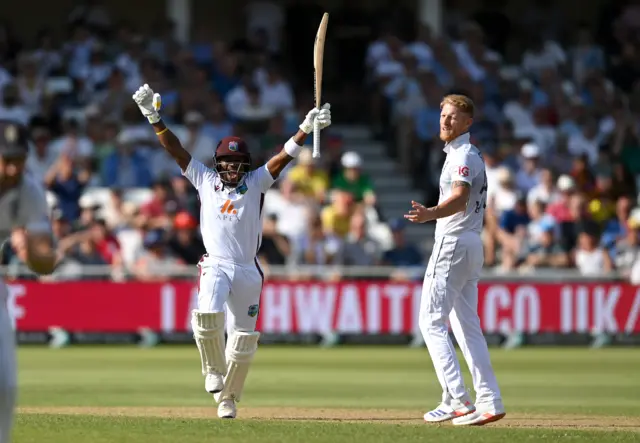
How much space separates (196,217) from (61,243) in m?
2.36

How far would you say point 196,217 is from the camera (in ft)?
71.5

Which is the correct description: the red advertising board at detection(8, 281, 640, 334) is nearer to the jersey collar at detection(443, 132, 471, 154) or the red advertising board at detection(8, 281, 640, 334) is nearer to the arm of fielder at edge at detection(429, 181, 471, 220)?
the jersey collar at detection(443, 132, 471, 154)

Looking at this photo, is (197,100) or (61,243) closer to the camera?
(61,243)

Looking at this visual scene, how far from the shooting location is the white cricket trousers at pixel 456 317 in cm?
989

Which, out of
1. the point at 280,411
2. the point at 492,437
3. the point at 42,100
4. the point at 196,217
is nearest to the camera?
the point at 492,437

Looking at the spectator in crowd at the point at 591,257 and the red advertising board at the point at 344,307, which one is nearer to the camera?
the red advertising board at the point at 344,307

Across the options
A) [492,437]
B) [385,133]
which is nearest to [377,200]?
[385,133]

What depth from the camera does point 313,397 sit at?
13.1 m

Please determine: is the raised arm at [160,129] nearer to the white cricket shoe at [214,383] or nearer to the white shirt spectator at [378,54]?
the white cricket shoe at [214,383]

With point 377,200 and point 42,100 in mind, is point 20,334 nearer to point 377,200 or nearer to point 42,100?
point 42,100

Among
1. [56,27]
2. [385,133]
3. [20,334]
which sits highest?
[56,27]

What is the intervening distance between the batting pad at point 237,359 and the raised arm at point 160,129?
1.40m

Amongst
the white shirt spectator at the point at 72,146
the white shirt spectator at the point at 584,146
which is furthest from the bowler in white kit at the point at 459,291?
the white shirt spectator at the point at 584,146

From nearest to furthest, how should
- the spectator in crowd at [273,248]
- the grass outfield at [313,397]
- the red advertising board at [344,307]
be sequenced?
the grass outfield at [313,397]
the red advertising board at [344,307]
the spectator in crowd at [273,248]
